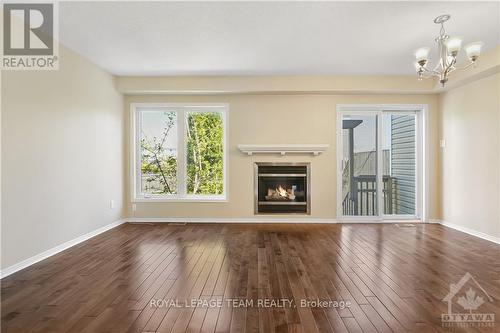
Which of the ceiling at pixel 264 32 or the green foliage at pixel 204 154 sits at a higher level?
the ceiling at pixel 264 32

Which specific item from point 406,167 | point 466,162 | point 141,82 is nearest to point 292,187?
point 406,167

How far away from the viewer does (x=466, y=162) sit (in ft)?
15.0

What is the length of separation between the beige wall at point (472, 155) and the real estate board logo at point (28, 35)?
5.81 m

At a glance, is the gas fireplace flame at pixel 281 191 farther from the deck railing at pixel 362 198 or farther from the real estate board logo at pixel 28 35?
the real estate board logo at pixel 28 35

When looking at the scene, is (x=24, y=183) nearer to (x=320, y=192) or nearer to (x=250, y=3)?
(x=250, y=3)

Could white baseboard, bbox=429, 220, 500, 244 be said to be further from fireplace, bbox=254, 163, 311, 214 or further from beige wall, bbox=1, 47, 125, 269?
beige wall, bbox=1, 47, 125, 269

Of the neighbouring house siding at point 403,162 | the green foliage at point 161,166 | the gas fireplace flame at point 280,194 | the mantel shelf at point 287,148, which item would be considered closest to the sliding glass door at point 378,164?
the neighbouring house siding at point 403,162

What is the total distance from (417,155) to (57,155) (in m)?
6.06

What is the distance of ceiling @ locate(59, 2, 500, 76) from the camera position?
9.26ft

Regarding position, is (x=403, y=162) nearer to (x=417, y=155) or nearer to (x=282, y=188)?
(x=417, y=155)

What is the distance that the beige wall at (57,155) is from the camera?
2.87 meters

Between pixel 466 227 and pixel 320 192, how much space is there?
241 centimetres

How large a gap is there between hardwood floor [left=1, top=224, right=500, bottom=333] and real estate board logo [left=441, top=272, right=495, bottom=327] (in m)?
0.02

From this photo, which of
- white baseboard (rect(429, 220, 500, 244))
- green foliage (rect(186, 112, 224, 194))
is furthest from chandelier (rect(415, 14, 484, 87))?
green foliage (rect(186, 112, 224, 194))
